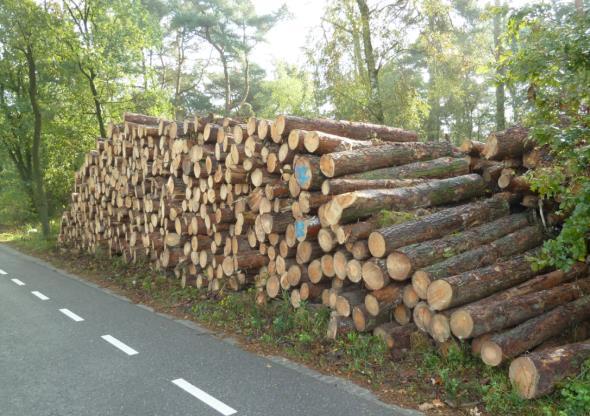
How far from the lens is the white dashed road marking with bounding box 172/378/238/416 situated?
3998mm

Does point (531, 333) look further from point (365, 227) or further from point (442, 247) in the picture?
point (365, 227)

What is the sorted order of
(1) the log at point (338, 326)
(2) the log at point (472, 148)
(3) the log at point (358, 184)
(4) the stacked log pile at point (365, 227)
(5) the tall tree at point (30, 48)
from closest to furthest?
1. (4) the stacked log pile at point (365, 227)
2. (1) the log at point (338, 326)
3. (3) the log at point (358, 184)
4. (2) the log at point (472, 148)
5. (5) the tall tree at point (30, 48)

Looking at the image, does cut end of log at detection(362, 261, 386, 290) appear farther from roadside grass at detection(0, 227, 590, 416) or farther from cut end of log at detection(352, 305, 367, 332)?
roadside grass at detection(0, 227, 590, 416)

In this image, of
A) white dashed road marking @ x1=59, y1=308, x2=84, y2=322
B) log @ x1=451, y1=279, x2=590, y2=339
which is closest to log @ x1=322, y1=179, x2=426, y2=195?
log @ x1=451, y1=279, x2=590, y2=339

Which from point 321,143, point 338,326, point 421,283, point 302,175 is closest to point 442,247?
point 421,283

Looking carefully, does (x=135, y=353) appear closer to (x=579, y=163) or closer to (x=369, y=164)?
(x=369, y=164)

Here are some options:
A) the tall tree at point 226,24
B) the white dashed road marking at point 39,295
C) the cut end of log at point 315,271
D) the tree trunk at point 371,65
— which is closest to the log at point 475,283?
the cut end of log at point 315,271

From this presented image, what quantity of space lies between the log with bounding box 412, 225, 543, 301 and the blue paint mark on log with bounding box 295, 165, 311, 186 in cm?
195

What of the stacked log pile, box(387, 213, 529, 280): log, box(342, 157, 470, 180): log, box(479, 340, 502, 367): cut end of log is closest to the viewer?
box(479, 340, 502, 367): cut end of log

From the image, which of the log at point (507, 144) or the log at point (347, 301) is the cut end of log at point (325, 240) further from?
the log at point (507, 144)

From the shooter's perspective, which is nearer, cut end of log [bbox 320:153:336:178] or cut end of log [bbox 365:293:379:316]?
cut end of log [bbox 365:293:379:316]

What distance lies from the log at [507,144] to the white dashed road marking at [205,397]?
4639mm

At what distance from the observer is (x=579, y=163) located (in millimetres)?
3805

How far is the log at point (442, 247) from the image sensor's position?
480 centimetres
